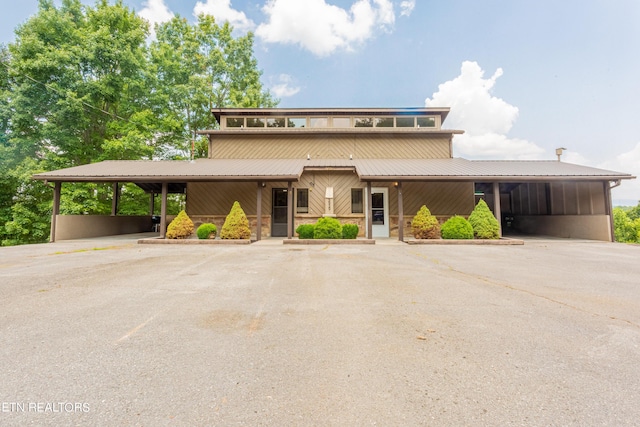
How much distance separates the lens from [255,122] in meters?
14.8

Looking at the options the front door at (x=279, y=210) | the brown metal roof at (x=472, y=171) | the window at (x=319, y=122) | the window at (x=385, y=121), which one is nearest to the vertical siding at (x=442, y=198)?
the brown metal roof at (x=472, y=171)

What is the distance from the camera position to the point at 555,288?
4094mm

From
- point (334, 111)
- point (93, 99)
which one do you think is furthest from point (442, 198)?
point (93, 99)

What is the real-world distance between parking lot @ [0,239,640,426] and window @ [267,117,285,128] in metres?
11.7

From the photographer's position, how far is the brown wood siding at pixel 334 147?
1425cm

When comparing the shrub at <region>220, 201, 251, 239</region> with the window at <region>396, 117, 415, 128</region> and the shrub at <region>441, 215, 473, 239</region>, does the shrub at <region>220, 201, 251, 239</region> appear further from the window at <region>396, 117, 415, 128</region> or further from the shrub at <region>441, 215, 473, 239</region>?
the window at <region>396, 117, 415, 128</region>

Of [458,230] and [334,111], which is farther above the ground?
[334,111]

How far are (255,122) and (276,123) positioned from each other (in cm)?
118

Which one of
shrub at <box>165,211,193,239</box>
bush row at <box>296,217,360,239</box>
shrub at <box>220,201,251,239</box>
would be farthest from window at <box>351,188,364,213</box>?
shrub at <box>165,211,193,239</box>

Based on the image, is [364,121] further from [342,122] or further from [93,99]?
[93,99]

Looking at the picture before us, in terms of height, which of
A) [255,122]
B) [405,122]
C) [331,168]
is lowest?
[331,168]

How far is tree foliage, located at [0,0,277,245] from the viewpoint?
15289 millimetres

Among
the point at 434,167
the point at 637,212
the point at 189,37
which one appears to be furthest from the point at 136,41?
the point at 637,212

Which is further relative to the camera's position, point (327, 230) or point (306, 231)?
point (306, 231)
